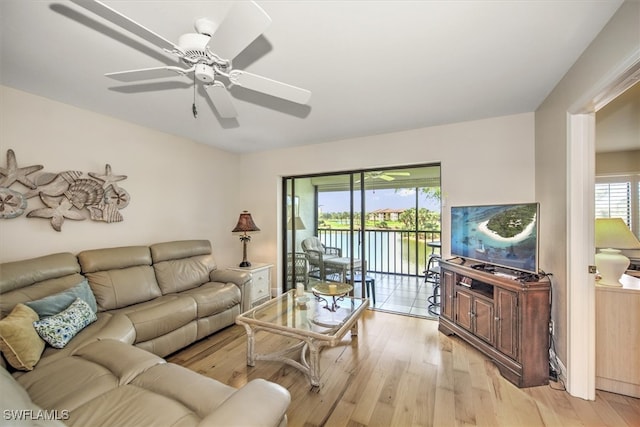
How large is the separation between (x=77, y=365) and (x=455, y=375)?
8.76 ft

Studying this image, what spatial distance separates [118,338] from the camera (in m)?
1.91

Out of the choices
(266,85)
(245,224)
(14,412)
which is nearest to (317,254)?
(245,224)

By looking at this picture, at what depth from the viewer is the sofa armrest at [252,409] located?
1.00 metres

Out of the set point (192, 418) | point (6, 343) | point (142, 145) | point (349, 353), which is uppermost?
point (142, 145)

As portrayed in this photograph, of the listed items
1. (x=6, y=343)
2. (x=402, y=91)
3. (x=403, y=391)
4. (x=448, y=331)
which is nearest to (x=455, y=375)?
(x=403, y=391)

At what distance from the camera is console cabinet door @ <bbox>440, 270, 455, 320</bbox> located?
2.79m

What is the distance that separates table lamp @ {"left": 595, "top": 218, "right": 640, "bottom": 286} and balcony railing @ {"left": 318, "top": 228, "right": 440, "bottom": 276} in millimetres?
2202

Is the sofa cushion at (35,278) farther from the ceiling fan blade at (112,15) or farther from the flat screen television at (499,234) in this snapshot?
the flat screen television at (499,234)

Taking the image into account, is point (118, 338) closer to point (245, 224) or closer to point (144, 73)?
point (144, 73)

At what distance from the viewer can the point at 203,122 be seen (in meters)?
3.03

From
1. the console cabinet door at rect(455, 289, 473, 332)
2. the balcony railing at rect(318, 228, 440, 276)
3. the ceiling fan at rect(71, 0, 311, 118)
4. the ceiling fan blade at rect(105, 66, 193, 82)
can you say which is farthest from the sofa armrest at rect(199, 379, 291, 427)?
the balcony railing at rect(318, 228, 440, 276)

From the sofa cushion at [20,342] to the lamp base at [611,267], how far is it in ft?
12.9

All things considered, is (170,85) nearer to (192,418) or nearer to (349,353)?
(192,418)

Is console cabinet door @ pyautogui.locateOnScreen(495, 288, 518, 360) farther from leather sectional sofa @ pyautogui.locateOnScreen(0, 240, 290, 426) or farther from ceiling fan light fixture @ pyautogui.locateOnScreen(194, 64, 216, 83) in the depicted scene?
ceiling fan light fixture @ pyautogui.locateOnScreen(194, 64, 216, 83)
